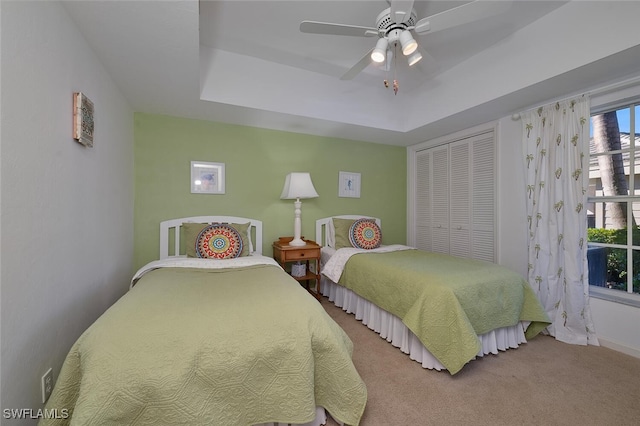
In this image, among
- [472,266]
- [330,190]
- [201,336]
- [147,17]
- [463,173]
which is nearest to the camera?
[201,336]

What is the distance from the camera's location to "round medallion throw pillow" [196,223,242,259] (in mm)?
2428

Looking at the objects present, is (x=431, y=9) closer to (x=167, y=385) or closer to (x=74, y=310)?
(x=167, y=385)

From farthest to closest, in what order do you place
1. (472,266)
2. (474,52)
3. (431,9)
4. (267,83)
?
(267,83) → (474,52) → (472,266) → (431,9)

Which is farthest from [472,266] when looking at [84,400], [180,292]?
[84,400]

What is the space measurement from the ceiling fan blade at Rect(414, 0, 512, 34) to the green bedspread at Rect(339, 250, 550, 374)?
5.42 feet

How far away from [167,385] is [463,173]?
3.52 metres

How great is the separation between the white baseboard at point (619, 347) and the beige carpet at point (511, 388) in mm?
54

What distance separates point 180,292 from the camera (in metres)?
1.50

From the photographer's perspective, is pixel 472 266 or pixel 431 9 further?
pixel 472 266

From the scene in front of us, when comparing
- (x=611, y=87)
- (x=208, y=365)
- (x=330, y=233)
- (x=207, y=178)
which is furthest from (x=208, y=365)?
(x=611, y=87)

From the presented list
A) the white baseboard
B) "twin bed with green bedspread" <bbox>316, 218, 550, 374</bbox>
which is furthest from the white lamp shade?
the white baseboard

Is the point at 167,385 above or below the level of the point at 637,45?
below

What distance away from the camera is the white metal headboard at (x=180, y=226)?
273 centimetres

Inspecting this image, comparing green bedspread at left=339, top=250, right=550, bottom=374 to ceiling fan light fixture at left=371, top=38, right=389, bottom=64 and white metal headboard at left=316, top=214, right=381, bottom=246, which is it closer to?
white metal headboard at left=316, top=214, right=381, bottom=246
